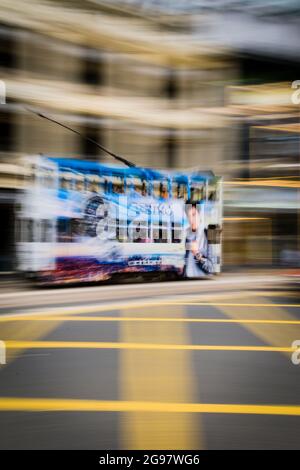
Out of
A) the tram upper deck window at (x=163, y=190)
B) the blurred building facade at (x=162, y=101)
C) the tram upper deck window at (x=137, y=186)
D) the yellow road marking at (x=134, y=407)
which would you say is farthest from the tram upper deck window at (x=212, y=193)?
the yellow road marking at (x=134, y=407)

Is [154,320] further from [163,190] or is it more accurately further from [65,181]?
[163,190]

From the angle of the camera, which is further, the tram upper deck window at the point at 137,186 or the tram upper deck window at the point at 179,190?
the tram upper deck window at the point at 179,190

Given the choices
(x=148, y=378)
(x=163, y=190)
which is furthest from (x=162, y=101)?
(x=148, y=378)

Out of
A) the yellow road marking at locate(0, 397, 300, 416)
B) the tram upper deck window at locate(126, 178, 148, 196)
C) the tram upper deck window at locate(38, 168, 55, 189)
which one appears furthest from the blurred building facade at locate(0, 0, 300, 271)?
the yellow road marking at locate(0, 397, 300, 416)

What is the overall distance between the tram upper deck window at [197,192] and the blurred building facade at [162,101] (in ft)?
10.6

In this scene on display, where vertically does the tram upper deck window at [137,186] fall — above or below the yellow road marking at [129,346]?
above

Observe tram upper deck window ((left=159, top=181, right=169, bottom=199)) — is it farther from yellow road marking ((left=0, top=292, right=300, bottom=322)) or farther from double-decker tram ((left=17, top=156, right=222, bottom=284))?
yellow road marking ((left=0, top=292, right=300, bottom=322))

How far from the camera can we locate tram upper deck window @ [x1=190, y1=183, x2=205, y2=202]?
505 inches

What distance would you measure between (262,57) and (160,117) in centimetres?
448

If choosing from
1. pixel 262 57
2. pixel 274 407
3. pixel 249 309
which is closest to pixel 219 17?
pixel 262 57

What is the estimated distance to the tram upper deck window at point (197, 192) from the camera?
12828 millimetres

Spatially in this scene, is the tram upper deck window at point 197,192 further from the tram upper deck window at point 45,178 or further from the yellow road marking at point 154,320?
the yellow road marking at point 154,320

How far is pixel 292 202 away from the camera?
1788cm
